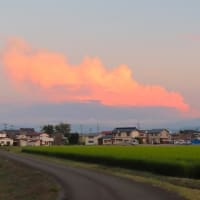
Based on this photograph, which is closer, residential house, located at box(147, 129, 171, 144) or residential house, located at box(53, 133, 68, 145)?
residential house, located at box(53, 133, 68, 145)

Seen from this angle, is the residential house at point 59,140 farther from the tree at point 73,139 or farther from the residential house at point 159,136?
the residential house at point 159,136

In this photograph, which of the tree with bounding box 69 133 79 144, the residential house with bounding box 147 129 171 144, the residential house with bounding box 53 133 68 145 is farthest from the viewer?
the residential house with bounding box 147 129 171 144

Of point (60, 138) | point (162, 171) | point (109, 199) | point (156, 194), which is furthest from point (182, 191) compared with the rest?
point (60, 138)

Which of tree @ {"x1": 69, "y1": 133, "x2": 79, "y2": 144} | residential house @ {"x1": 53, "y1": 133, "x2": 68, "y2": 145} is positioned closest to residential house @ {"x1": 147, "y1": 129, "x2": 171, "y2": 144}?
tree @ {"x1": 69, "y1": 133, "x2": 79, "y2": 144}

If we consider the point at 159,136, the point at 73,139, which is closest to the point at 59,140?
the point at 73,139

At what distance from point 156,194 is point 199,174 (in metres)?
12.3

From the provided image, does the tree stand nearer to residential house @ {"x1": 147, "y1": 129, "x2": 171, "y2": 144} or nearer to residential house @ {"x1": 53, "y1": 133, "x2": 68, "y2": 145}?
residential house @ {"x1": 53, "y1": 133, "x2": 68, "y2": 145}

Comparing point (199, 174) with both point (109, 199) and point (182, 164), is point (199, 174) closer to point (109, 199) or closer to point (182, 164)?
point (182, 164)

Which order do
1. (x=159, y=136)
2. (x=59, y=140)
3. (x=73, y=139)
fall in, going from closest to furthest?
(x=73, y=139) < (x=59, y=140) < (x=159, y=136)

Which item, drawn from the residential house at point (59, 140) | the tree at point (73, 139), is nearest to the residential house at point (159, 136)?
the tree at point (73, 139)

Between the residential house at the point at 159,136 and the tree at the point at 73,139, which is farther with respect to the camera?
the residential house at the point at 159,136

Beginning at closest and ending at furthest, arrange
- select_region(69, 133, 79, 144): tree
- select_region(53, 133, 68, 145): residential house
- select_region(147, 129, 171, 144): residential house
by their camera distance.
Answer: select_region(69, 133, 79, 144): tree, select_region(53, 133, 68, 145): residential house, select_region(147, 129, 171, 144): residential house

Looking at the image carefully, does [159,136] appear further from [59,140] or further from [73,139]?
[59,140]

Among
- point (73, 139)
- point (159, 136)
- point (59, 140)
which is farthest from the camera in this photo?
point (159, 136)
